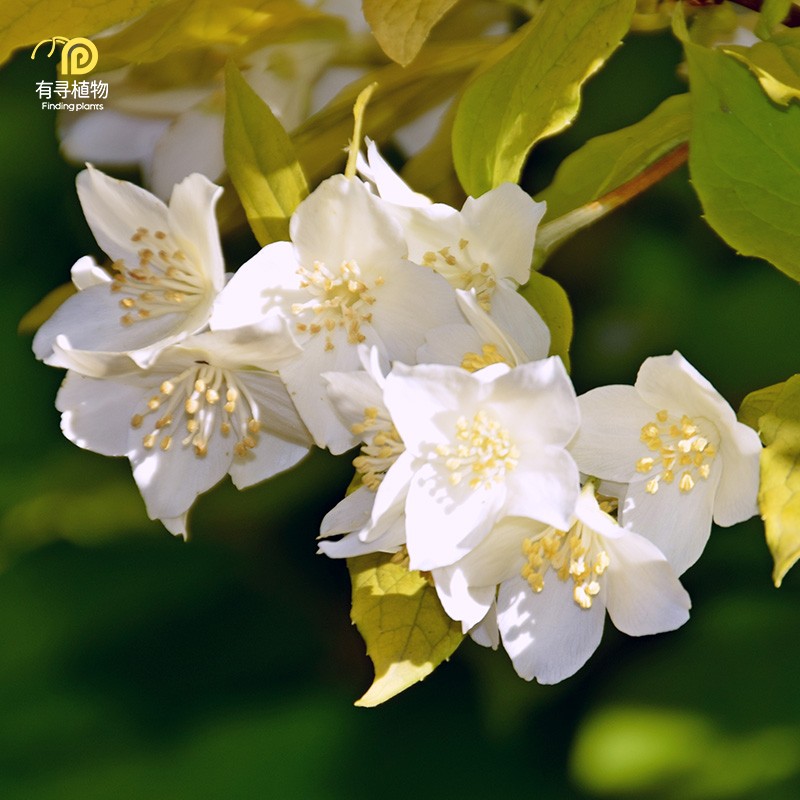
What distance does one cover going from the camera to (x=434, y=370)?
460 mm

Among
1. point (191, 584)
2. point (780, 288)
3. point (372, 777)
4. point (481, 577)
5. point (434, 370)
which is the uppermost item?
point (434, 370)

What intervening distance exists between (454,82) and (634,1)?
8.7 inches

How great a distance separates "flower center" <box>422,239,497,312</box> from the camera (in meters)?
0.53

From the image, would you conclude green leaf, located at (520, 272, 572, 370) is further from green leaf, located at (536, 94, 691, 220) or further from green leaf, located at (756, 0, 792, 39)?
green leaf, located at (756, 0, 792, 39)

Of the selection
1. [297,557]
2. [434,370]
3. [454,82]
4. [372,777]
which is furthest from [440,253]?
[372,777]

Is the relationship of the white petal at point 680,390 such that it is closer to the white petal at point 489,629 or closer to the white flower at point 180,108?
the white petal at point 489,629

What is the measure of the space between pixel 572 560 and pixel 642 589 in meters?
0.04

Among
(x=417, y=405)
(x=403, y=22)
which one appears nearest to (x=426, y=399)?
(x=417, y=405)

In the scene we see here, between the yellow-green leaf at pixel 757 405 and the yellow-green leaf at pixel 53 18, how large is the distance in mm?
378

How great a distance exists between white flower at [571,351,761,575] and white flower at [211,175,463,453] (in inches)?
3.3

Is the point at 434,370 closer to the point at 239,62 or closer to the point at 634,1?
the point at 634,1

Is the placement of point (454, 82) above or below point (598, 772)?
above

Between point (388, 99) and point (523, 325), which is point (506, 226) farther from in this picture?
point (388, 99)

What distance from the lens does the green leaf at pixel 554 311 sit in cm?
52
